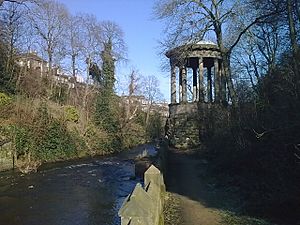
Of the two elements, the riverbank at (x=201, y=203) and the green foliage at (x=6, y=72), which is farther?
the green foliage at (x=6, y=72)

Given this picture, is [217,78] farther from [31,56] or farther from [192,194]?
[31,56]

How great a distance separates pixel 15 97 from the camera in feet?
91.5

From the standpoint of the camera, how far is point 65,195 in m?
14.9

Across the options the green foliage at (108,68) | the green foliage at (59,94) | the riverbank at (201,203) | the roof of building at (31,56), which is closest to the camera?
the riverbank at (201,203)

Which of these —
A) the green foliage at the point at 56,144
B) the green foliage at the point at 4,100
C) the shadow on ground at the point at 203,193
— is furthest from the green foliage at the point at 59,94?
the shadow on ground at the point at 203,193

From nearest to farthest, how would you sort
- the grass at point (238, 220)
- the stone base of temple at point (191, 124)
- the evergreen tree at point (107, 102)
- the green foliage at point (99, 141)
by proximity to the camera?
the grass at point (238, 220) → the stone base of temple at point (191, 124) → the green foliage at point (99, 141) → the evergreen tree at point (107, 102)

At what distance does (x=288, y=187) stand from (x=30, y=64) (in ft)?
111

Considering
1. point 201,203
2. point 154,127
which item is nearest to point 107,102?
point 154,127

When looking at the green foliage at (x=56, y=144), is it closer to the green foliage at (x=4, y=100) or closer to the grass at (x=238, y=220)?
the green foliage at (x=4, y=100)

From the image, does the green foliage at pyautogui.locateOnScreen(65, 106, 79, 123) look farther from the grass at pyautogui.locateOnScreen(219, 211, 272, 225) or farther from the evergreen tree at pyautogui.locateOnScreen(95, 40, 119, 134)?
the grass at pyautogui.locateOnScreen(219, 211, 272, 225)

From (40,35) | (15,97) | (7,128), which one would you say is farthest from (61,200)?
(40,35)

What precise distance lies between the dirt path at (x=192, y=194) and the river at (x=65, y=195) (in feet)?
7.09

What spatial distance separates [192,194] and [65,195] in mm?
5863

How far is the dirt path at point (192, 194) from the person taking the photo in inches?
355
